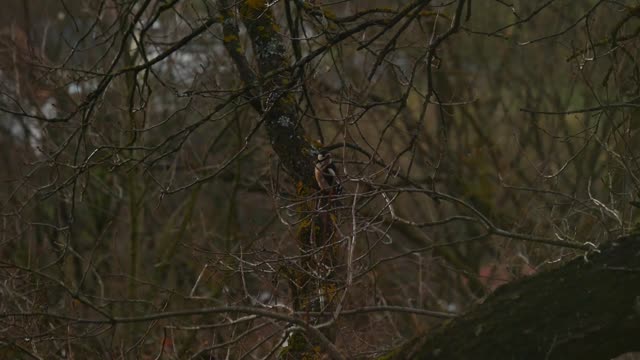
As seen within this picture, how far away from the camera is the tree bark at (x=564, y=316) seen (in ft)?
14.3

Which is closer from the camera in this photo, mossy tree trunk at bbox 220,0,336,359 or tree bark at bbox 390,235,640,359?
tree bark at bbox 390,235,640,359

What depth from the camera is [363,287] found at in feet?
22.2

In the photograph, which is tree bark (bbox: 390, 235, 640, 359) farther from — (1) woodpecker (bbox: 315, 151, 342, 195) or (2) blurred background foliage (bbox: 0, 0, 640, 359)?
(2) blurred background foliage (bbox: 0, 0, 640, 359)

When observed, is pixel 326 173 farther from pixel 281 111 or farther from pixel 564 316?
pixel 564 316

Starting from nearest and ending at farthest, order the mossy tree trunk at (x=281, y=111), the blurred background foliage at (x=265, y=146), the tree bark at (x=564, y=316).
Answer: the tree bark at (x=564, y=316), the mossy tree trunk at (x=281, y=111), the blurred background foliage at (x=265, y=146)

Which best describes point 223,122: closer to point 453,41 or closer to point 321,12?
point 453,41

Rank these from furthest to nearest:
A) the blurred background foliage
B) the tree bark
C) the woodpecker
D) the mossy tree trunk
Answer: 1. the blurred background foliage
2. the mossy tree trunk
3. the woodpecker
4. the tree bark

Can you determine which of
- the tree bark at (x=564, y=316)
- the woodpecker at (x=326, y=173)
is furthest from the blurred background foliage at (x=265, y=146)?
the tree bark at (x=564, y=316)

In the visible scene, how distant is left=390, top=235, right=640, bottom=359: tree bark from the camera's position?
14.3ft

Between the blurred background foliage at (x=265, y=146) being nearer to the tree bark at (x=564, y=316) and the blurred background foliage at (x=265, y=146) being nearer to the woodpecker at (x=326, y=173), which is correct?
the woodpecker at (x=326, y=173)

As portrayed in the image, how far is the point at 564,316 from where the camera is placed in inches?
174

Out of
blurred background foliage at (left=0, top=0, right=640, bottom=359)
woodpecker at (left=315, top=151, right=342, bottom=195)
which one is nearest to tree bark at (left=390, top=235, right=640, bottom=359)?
woodpecker at (left=315, top=151, right=342, bottom=195)

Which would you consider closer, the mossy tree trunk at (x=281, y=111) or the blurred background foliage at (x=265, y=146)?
the mossy tree trunk at (x=281, y=111)

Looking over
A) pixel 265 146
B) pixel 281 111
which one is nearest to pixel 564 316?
pixel 281 111
